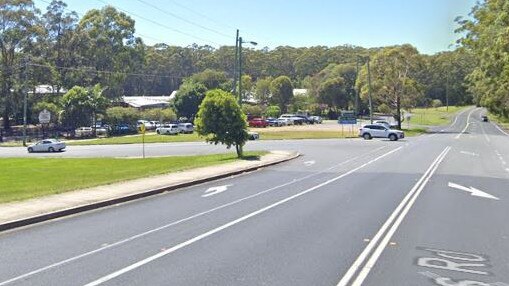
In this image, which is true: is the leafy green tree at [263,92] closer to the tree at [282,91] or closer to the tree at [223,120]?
the tree at [282,91]

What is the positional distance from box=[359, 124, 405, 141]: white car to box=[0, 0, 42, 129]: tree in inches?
2011

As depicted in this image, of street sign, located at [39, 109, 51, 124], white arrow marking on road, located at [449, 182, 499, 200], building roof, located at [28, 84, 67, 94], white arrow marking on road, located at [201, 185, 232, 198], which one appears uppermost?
building roof, located at [28, 84, 67, 94]

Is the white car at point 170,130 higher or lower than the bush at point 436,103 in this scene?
lower

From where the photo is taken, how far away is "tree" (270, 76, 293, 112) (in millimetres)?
124312

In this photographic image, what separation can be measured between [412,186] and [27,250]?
14.5 meters

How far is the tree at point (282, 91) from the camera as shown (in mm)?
124312

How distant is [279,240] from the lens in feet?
37.0

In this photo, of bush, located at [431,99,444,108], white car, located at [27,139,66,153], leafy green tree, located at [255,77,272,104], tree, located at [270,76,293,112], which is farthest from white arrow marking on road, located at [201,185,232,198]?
bush, located at [431,99,444,108]

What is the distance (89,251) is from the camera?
33.8 feet

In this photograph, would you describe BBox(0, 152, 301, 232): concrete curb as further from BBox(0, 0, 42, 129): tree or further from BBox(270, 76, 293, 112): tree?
BBox(270, 76, 293, 112): tree

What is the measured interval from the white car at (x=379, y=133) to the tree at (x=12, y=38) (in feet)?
A: 168

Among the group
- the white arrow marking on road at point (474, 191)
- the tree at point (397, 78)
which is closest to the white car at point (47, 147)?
the white arrow marking on road at point (474, 191)

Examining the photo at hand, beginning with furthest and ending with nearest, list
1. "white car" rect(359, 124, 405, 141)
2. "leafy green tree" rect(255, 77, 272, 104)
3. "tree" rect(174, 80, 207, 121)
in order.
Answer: "leafy green tree" rect(255, 77, 272, 104) < "tree" rect(174, 80, 207, 121) < "white car" rect(359, 124, 405, 141)

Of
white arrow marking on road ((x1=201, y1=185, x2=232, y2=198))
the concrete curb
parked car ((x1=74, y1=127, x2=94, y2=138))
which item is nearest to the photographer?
the concrete curb
